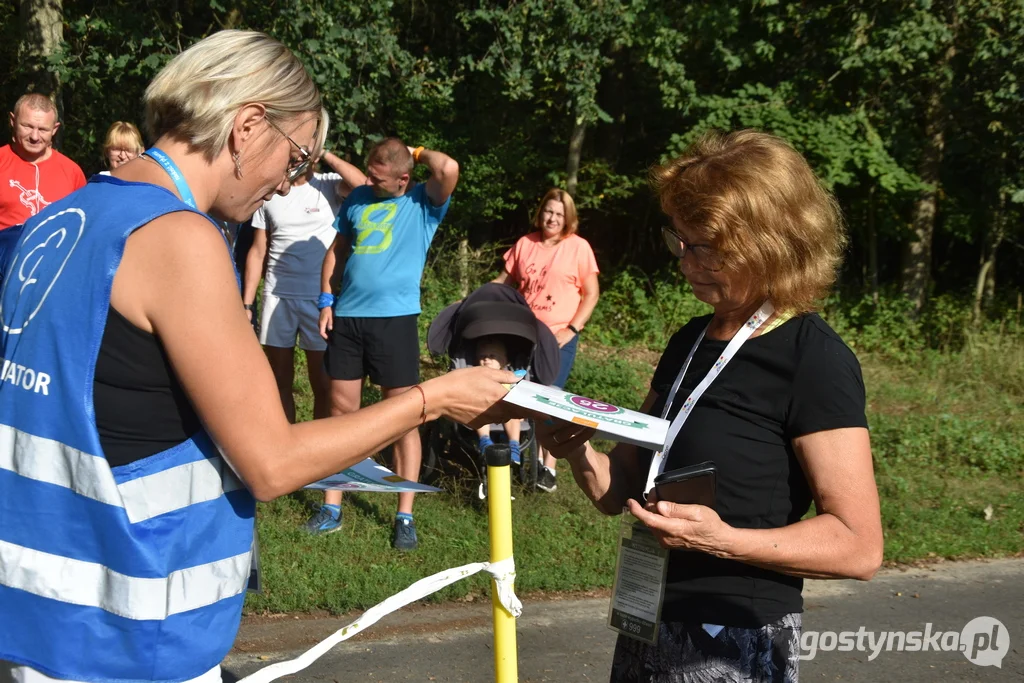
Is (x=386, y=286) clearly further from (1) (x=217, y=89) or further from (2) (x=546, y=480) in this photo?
(1) (x=217, y=89)

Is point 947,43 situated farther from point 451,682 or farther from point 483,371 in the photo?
point 483,371

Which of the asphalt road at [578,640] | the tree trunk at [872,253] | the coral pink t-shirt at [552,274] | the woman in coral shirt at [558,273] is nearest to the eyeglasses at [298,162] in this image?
Result: the asphalt road at [578,640]

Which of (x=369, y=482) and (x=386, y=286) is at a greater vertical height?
(x=369, y=482)

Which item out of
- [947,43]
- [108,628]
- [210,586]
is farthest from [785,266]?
[947,43]

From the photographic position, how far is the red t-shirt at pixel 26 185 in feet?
19.5

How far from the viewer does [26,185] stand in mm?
6020

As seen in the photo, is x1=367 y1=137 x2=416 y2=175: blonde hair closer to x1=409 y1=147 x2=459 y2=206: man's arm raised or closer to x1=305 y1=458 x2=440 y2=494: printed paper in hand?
x1=409 y1=147 x2=459 y2=206: man's arm raised

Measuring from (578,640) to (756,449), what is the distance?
9.42ft

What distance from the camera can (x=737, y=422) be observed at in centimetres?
222

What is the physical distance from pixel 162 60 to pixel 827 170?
7296 millimetres

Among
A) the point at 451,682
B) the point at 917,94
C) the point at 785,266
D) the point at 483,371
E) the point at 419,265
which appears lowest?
the point at 451,682

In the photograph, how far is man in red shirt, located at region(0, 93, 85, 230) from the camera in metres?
5.96

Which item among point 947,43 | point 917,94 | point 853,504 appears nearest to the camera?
point 853,504

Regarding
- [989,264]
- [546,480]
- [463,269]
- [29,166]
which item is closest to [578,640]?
[546,480]
